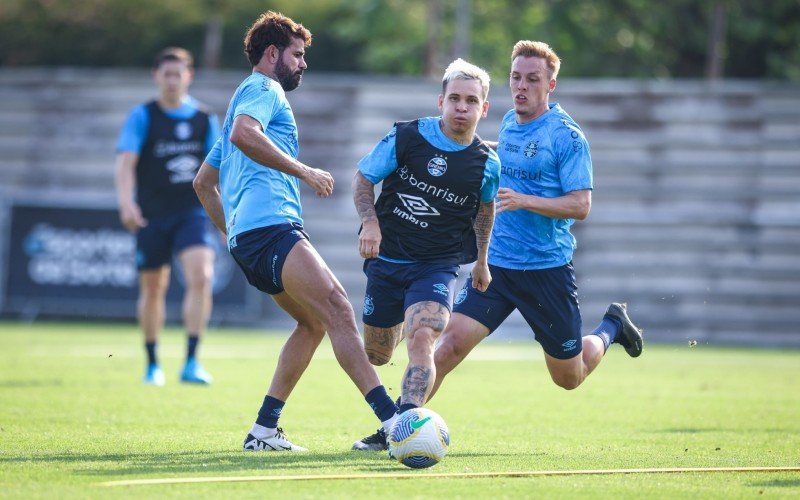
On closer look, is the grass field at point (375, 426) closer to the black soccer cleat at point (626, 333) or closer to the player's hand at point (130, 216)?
the black soccer cleat at point (626, 333)

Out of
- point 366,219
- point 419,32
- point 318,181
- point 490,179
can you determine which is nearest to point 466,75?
point 490,179

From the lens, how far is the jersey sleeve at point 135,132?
12227mm

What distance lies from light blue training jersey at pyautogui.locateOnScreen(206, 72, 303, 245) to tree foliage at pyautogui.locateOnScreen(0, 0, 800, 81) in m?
21.3

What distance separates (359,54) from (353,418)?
31.7m

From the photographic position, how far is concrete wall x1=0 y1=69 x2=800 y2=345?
2033 cm

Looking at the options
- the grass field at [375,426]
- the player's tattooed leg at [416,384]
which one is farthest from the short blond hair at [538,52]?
the grass field at [375,426]

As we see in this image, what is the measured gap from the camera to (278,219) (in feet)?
23.6

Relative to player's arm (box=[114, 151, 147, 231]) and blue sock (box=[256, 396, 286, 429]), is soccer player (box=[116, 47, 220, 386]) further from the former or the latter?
blue sock (box=[256, 396, 286, 429])

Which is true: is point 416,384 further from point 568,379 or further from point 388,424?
point 568,379

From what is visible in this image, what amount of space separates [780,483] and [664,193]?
1465 cm

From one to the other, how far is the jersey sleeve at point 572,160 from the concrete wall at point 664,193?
12480 mm

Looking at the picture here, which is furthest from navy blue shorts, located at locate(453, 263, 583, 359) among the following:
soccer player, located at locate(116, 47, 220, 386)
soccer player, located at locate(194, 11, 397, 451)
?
soccer player, located at locate(116, 47, 220, 386)

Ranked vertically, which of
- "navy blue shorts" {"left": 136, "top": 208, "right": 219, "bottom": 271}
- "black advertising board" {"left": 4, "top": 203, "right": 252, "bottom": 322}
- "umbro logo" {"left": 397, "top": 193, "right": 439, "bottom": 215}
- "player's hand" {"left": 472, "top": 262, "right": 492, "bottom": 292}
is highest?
"umbro logo" {"left": 397, "top": 193, "right": 439, "bottom": 215}

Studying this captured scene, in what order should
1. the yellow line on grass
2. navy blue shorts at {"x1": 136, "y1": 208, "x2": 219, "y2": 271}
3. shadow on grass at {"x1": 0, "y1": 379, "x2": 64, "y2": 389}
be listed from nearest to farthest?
the yellow line on grass → shadow on grass at {"x1": 0, "y1": 379, "x2": 64, "y2": 389} → navy blue shorts at {"x1": 136, "y1": 208, "x2": 219, "y2": 271}
